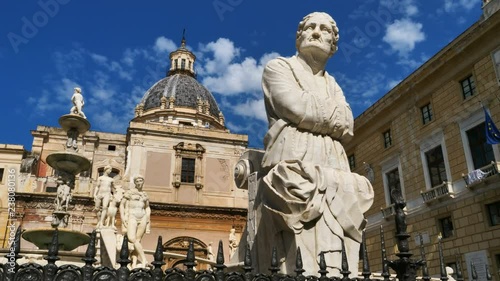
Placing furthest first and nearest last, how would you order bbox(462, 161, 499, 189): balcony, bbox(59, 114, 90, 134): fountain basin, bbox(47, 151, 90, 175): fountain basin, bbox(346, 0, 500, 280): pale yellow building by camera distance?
bbox(346, 0, 500, 280): pale yellow building < bbox(59, 114, 90, 134): fountain basin < bbox(462, 161, 499, 189): balcony < bbox(47, 151, 90, 175): fountain basin

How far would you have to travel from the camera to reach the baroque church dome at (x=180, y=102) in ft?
139

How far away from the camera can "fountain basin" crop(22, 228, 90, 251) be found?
10.7 m

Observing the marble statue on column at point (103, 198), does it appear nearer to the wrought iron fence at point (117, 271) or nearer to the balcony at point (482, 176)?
the wrought iron fence at point (117, 271)

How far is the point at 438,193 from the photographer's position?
60.3 ft

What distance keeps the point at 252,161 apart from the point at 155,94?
43694 mm

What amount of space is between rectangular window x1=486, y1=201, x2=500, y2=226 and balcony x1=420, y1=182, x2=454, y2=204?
5.41 ft

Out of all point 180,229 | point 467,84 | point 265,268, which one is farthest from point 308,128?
point 180,229

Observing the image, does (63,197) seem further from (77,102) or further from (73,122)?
(77,102)

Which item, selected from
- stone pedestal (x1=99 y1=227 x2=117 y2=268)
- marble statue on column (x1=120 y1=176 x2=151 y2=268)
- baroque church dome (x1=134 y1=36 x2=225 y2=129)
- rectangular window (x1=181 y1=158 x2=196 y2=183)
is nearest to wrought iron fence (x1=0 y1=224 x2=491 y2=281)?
stone pedestal (x1=99 y1=227 x2=117 y2=268)

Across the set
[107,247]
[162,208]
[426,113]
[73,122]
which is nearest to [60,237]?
[107,247]

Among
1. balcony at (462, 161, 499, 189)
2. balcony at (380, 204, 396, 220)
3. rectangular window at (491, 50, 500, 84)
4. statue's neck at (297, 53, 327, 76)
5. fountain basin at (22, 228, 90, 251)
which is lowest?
fountain basin at (22, 228, 90, 251)

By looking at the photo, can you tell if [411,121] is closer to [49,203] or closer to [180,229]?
[180,229]

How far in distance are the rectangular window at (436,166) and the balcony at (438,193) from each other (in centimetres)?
57

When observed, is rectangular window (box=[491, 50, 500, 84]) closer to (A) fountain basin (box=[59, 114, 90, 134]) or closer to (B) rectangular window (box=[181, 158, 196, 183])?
(A) fountain basin (box=[59, 114, 90, 134])
